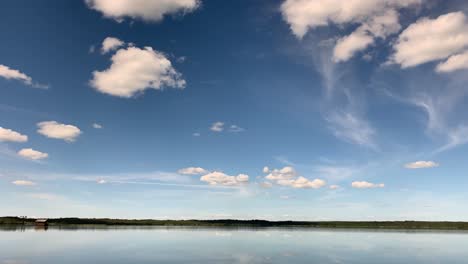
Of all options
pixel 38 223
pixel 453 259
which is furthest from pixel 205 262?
pixel 38 223

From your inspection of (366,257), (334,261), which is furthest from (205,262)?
(366,257)

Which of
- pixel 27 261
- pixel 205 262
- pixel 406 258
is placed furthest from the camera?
pixel 406 258

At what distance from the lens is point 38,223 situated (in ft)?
588

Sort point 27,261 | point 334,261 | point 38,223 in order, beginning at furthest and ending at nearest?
point 38,223 < point 334,261 < point 27,261

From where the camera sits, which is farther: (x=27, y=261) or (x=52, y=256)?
(x=52, y=256)

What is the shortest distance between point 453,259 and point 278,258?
29228 millimetres

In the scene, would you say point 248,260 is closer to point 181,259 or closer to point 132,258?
point 181,259

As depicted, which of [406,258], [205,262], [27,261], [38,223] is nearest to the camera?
[27,261]

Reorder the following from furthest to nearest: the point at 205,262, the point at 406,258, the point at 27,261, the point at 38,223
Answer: the point at 38,223, the point at 406,258, the point at 205,262, the point at 27,261

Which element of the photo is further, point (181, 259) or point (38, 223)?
point (38, 223)

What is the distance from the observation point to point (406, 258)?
199 feet

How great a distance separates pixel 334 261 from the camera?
178ft

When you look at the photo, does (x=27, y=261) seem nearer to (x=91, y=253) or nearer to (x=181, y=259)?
(x=91, y=253)

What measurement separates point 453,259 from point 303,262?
2744cm
